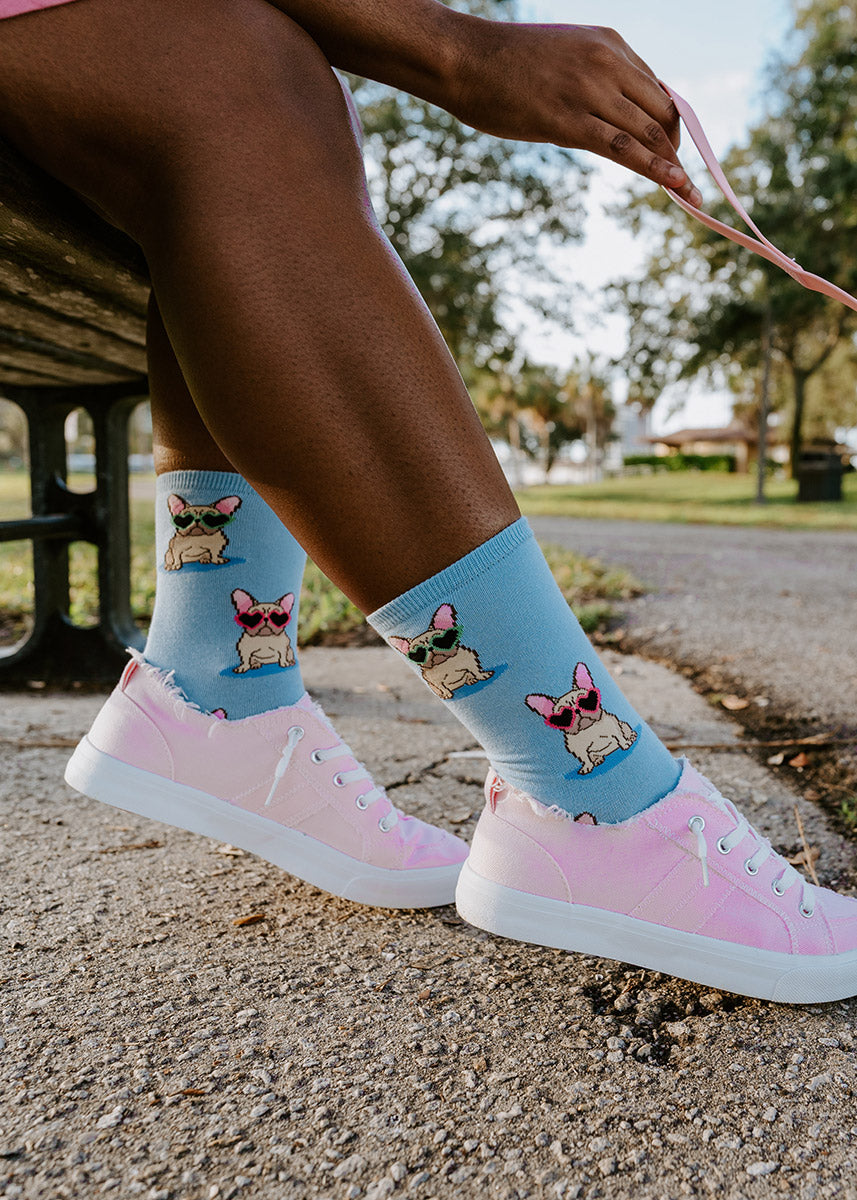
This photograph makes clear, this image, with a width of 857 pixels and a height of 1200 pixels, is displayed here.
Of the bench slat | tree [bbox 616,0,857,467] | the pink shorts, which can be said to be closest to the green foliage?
tree [bbox 616,0,857,467]

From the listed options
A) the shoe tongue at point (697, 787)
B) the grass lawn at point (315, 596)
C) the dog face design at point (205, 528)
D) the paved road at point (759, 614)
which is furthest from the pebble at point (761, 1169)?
the grass lawn at point (315, 596)

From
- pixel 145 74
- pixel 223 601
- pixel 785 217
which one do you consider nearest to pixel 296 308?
pixel 145 74

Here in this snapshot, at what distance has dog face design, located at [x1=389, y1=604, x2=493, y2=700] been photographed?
0.76 m

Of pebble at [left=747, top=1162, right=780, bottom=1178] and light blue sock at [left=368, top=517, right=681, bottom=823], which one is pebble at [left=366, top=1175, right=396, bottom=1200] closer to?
pebble at [left=747, top=1162, right=780, bottom=1178]

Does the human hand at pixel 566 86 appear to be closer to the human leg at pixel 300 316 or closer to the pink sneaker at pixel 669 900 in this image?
the human leg at pixel 300 316

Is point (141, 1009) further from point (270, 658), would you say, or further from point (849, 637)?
point (849, 637)

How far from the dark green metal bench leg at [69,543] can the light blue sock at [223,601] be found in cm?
112

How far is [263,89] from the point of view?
2.29 ft

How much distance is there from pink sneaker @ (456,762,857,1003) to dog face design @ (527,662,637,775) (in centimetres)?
7

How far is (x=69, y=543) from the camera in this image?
2.10 m

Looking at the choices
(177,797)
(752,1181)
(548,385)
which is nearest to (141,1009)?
(177,797)

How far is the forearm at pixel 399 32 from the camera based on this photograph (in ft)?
2.41

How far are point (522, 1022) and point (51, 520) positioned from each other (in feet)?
5.09

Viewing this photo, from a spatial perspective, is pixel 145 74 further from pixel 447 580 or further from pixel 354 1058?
pixel 354 1058
